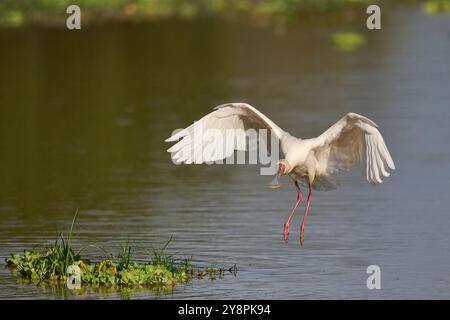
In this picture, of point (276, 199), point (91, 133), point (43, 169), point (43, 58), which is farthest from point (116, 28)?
point (276, 199)

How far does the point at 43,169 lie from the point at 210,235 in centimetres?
462

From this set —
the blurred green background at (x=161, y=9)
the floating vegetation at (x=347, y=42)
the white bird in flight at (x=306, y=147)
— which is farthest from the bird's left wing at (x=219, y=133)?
the blurred green background at (x=161, y=9)

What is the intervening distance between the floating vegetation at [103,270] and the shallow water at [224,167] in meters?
0.16

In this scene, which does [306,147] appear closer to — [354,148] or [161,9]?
[354,148]

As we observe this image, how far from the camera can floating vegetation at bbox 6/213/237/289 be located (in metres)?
12.2

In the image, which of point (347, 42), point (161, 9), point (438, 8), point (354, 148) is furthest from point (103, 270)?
point (161, 9)

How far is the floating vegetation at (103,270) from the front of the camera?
40.1 feet

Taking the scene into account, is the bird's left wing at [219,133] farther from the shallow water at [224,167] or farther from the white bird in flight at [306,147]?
the shallow water at [224,167]

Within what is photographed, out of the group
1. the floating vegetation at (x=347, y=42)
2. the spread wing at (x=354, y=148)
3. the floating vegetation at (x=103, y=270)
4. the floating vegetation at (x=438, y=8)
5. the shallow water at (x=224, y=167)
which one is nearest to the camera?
the floating vegetation at (x=103, y=270)

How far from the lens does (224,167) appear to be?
18078mm

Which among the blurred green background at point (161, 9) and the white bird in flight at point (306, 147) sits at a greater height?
the blurred green background at point (161, 9)

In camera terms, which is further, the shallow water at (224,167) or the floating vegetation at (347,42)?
the floating vegetation at (347,42)

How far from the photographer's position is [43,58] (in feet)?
93.0

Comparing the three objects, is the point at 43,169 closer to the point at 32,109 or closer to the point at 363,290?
the point at 32,109
